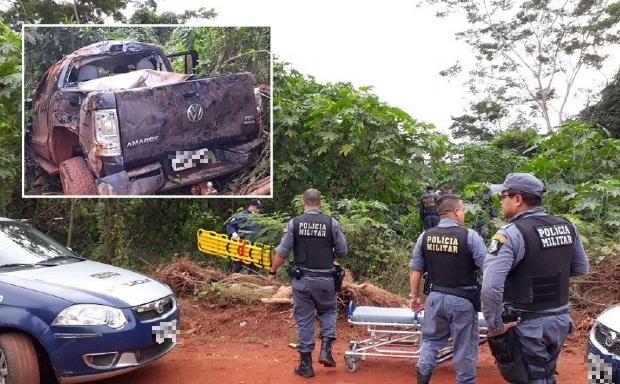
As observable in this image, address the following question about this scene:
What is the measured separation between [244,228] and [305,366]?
4.14 metres

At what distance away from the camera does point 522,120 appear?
106 feet

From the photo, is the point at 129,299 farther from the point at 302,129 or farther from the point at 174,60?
the point at 302,129

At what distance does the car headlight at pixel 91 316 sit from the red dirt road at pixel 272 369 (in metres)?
0.91

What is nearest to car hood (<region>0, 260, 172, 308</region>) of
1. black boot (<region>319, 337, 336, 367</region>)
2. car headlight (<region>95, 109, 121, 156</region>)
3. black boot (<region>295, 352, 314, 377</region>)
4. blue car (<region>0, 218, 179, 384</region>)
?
blue car (<region>0, 218, 179, 384</region>)

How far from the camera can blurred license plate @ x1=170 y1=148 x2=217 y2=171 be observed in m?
9.16

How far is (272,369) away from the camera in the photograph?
219 inches

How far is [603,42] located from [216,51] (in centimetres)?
2197

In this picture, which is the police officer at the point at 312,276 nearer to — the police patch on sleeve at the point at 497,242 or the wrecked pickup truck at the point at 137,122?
the police patch on sleeve at the point at 497,242

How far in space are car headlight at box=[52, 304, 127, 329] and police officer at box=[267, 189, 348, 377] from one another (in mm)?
1547

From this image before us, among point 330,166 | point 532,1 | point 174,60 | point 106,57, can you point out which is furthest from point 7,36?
point 532,1

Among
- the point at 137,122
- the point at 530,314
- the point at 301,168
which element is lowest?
the point at 530,314

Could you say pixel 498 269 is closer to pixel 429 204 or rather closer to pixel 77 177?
pixel 429 204

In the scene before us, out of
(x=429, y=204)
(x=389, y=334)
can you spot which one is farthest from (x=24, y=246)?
(x=429, y=204)

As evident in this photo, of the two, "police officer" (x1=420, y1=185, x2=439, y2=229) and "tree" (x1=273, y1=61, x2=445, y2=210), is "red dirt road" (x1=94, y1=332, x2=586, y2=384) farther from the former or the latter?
"tree" (x1=273, y1=61, x2=445, y2=210)
